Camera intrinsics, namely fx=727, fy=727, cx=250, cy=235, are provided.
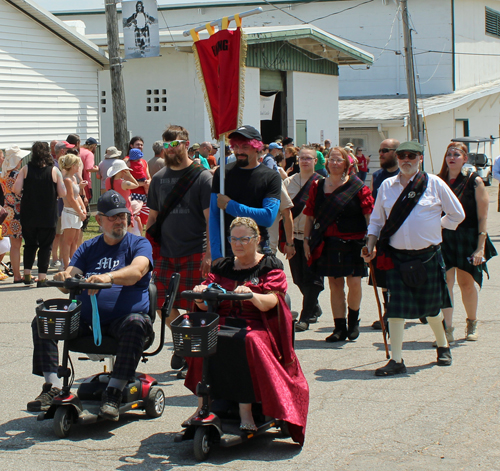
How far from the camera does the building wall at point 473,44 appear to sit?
121ft

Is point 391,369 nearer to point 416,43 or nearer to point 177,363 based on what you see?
point 177,363

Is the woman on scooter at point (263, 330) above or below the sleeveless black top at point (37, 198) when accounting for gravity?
below

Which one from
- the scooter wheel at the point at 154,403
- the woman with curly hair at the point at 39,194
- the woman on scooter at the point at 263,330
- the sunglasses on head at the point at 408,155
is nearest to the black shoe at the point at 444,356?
the sunglasses on head at the point at 408,155

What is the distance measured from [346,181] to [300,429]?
133 inches

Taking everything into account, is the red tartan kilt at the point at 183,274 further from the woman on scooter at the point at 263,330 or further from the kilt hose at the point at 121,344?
the woman on scooter at the point at 263,330

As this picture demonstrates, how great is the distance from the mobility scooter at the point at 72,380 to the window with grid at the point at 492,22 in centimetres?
3900

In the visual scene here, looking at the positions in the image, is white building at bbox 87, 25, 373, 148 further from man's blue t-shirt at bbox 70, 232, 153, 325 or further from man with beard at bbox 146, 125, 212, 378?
man's blue t-shirt at bbox 70, 232, 153, 325

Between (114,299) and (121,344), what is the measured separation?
1.19ft

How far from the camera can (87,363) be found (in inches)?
257

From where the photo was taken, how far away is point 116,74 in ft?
52.3

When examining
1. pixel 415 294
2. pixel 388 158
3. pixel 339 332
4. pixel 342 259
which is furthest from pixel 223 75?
pixel 339 332

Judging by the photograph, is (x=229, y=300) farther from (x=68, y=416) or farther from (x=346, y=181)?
(x=346, y=181)

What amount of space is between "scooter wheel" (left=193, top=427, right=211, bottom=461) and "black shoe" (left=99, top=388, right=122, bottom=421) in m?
0.65

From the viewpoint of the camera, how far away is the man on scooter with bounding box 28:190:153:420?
15.6 feet
